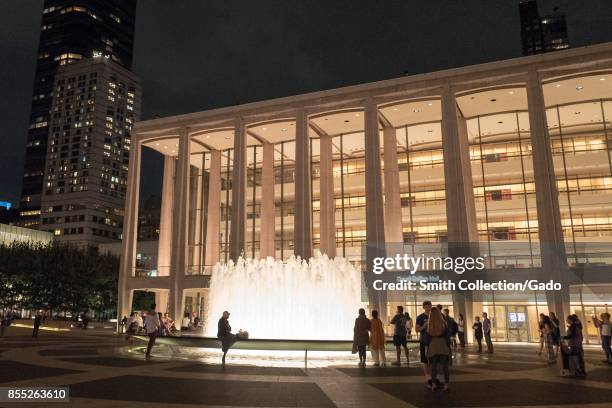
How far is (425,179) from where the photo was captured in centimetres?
4091

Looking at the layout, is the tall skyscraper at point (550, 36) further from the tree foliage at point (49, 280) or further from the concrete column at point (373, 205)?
the tree foliage at point (49, 280)

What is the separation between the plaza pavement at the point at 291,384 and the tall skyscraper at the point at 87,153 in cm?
12431

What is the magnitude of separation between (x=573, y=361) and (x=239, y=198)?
97.7 ft

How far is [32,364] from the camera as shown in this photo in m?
13.5

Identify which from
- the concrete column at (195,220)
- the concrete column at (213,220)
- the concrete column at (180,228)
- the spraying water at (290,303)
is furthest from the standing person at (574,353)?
the concrete column at (195,220)

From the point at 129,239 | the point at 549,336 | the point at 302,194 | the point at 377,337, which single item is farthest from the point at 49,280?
the point at 549,336

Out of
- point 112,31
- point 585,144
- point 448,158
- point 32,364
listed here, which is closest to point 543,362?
point 32,364

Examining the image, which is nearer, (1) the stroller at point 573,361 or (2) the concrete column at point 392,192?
(1) the stroller at point 573,361

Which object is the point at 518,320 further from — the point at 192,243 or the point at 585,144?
the point at 192,243

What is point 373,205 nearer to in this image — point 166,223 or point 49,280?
point 166,223

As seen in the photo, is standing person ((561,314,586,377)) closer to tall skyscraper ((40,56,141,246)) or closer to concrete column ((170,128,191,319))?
concrete column ((170,128,191,319))

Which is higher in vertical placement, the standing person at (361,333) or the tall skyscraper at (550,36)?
the tall skyscraper at (550,36)

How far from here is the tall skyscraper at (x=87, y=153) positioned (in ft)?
423

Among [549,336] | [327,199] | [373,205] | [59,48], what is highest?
[59,48]
